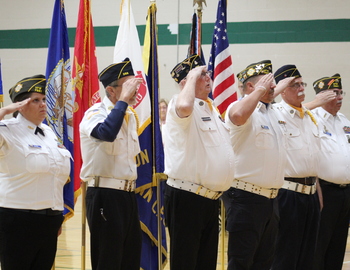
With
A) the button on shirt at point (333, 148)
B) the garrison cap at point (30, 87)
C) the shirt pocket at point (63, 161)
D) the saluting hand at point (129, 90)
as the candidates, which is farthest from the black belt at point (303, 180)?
the garrison cap at point (30, 87)

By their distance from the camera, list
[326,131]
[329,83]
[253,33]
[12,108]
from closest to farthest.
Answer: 1. [12,108]
2. [326,131]
3. [329,83]
4. [253,33]

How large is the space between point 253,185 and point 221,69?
1.86 m

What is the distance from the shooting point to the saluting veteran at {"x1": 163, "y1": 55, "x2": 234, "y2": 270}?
10.4ft

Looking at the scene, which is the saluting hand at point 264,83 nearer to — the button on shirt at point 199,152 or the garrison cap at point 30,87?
the button on shirt at point 199,152

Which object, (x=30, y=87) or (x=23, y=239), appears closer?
(x=23, y=239)

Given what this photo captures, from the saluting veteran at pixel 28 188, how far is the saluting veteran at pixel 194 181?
735mm

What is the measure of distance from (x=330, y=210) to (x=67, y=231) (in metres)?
3.68

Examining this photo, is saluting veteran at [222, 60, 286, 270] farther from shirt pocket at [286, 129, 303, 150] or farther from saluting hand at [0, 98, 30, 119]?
saluting hand at [0, 98, 30, 119]

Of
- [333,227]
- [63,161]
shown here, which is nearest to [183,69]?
[63,161]

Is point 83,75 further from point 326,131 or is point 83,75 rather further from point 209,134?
point 326,131

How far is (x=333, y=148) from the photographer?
14.5 feet

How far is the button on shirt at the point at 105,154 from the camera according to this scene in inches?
123

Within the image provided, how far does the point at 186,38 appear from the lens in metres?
8.55

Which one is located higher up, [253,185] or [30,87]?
[30,87]
